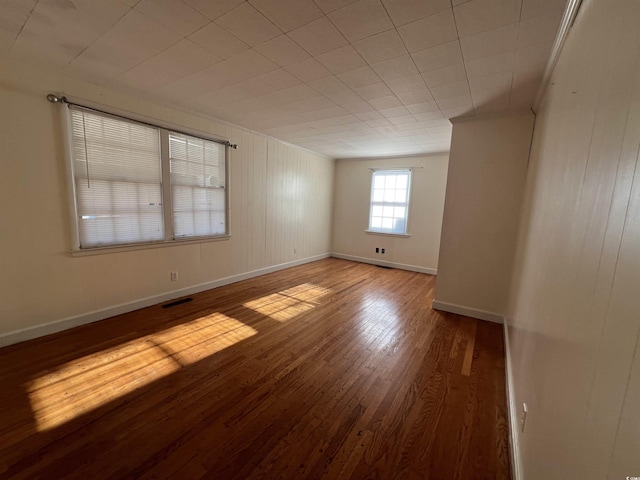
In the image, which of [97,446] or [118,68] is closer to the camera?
[97,446]

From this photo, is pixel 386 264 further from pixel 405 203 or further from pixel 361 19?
pixel 361 19

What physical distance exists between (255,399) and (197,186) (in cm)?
297

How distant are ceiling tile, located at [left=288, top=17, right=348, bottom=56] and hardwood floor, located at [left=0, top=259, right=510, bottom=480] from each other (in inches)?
99.6

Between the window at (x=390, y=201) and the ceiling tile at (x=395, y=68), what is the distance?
11.8 ft

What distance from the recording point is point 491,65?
2055 millimetres

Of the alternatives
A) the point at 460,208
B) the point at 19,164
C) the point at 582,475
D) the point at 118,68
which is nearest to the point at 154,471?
the point at 582,475

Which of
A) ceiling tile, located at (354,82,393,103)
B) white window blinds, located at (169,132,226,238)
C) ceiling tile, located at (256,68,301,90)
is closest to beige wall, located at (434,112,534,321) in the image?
ceiling tile, located at (354,82,393,103)

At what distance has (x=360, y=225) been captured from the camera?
6391mm

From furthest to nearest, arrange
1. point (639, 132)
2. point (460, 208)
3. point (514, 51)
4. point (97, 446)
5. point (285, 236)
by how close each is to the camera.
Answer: point (285, 236) < point (460, 208) < point (514, 51) < point (97, 446) < point (639, 132)

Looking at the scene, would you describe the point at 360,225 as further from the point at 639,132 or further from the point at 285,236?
the point at 639,132

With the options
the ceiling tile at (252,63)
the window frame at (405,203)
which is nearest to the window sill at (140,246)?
the ceiling tile at (252,63)

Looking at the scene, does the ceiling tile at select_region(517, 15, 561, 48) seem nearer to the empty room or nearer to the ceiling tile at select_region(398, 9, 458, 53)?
the empty room

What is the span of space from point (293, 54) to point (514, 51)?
162 cm

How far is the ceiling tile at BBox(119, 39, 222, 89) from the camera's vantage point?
80.4 inches
